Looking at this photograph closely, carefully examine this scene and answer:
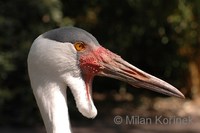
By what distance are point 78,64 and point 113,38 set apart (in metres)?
6.36

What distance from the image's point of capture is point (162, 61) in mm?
11328

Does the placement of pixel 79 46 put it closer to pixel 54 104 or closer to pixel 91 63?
pixel 91 63

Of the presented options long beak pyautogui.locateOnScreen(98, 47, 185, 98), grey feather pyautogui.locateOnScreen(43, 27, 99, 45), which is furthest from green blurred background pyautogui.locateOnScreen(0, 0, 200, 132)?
grey feather pyautogui.locateOnScreen(43, 27, 99, 45)

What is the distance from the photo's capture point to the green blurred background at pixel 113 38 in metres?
7.97

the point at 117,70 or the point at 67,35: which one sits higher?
the point at 67,35

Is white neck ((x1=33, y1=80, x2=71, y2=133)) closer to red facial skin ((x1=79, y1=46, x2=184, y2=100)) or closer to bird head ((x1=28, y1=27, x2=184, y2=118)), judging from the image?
bird head ((x1=28, y1=27, x2=184, y2=118))

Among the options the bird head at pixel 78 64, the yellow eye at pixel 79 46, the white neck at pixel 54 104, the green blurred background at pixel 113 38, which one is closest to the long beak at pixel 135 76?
the bird head at pixel 78 64

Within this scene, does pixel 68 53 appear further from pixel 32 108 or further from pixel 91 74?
pixel 32 108

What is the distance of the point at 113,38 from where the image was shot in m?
9.96

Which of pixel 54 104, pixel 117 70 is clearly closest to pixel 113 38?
pixel 117 70

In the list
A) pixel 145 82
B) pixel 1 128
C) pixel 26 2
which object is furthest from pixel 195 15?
pixel 145 82

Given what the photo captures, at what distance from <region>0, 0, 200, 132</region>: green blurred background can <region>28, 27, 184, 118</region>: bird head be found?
3.80 m

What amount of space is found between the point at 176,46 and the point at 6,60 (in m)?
4.23

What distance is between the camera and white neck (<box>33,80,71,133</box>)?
3.57m
